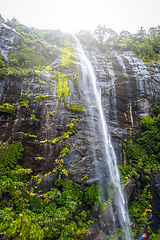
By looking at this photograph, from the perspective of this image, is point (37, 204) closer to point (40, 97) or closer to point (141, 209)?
point (141, 209)

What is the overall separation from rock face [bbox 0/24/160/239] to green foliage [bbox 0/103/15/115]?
317mm

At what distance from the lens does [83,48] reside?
2323cm

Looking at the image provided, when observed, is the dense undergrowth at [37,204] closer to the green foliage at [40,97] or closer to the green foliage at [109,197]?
the green foliage at [109,197]

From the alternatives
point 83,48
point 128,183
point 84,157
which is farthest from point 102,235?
point 83,48

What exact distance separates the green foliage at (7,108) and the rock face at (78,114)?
0.32 metres

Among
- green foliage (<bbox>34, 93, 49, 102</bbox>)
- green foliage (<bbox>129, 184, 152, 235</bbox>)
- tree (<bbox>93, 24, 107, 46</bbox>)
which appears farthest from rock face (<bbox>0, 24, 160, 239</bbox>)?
tree (<bbox>93, 24, 107, 46</bbox>)

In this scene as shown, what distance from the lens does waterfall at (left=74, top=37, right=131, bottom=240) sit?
9.09 meters

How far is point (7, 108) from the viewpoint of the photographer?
9602mm

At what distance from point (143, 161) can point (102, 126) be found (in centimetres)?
445

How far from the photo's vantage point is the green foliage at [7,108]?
9.47 m

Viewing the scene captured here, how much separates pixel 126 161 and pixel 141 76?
1002 centimetres

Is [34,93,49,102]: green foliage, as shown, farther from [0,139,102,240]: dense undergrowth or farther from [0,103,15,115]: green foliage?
[0,139,102,240]: dense undergrowth

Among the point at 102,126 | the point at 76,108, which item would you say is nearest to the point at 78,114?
the point at 76,108

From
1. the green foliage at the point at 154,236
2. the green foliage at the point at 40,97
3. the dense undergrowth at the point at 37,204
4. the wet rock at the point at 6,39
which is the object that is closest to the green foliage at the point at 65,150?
the dense undergrowth at the point at 37,204
